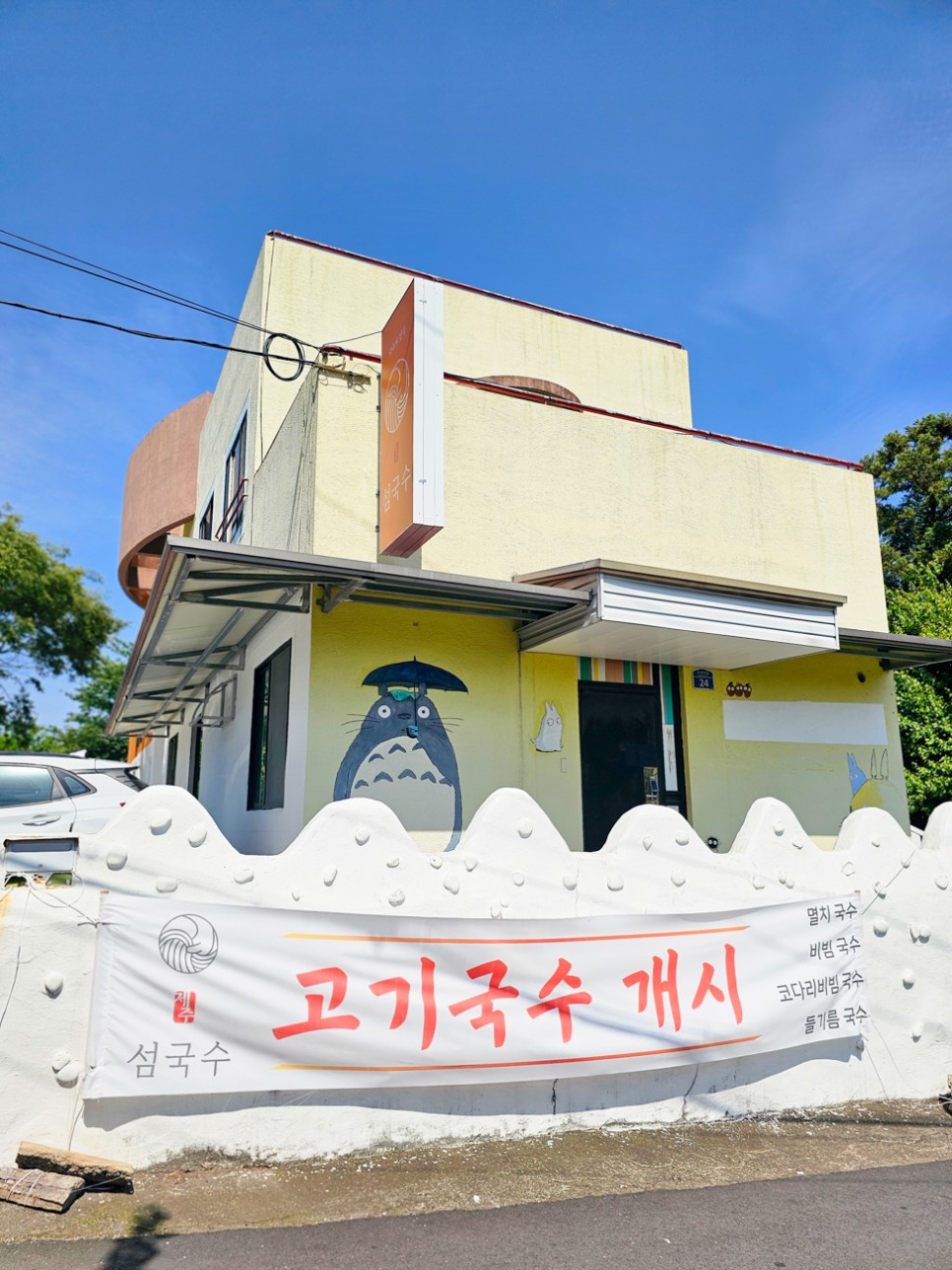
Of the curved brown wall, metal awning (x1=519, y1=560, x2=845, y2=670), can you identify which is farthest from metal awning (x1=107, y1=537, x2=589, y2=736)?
the curved brown wall

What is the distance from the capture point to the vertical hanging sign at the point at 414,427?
7.35 m

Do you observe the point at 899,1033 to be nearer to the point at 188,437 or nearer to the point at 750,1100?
the point at 750,1100

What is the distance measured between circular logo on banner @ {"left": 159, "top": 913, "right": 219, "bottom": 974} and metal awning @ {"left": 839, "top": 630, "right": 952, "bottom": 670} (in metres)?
6.65

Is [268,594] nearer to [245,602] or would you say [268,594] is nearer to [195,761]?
[245,602]

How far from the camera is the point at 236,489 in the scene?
44.9 feet

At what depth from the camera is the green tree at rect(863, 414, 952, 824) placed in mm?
17125

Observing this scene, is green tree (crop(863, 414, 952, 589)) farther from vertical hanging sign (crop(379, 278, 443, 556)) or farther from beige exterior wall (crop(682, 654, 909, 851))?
vertical hanging sign (crop(379, 278, 443, 556))

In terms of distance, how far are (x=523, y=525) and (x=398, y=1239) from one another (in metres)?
6.38

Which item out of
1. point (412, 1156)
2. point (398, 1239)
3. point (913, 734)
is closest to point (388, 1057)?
point (412, 1156)

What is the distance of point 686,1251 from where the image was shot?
3.96m

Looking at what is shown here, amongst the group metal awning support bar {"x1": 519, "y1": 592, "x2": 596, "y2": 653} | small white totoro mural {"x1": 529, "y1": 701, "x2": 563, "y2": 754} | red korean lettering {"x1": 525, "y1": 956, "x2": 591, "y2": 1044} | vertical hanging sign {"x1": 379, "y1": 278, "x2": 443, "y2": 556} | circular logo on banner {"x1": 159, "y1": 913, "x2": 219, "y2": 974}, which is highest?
vertical hanging sign {"x1": 379, "y1": 278, "x2": 443, "y2": 556}

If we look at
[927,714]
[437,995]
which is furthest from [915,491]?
[437,995]

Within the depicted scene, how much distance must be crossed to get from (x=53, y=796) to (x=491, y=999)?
6.00 meters

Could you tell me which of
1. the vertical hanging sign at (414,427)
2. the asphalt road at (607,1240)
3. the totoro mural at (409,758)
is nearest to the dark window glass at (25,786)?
the totoro mural at (409,758)
